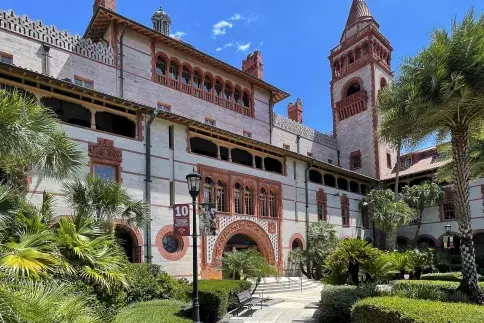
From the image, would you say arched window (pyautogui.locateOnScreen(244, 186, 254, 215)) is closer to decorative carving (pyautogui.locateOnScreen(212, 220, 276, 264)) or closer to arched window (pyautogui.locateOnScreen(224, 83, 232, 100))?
decorative carving (pyautogui.locateOnScreen(212, 220, 276, 264))

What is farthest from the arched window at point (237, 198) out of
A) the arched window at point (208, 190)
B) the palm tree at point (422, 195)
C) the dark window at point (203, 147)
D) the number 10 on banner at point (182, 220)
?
the palm tree at point (422, 195)

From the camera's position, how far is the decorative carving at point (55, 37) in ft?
59.3

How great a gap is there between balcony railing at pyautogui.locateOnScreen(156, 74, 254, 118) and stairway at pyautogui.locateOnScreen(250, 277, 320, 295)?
11.0m

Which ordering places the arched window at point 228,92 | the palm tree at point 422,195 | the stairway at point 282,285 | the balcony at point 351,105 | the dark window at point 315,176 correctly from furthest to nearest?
the balcony at point 351,105 < the palm tree at point 422,195 < the dark window at point 315,176 < the arched window at point 228,92 < the stairway at point 282,285

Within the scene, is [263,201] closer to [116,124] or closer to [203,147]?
[203,147]

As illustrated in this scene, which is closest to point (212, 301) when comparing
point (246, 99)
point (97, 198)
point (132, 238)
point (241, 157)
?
point (97, 198)

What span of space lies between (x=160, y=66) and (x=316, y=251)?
14953 millimetres

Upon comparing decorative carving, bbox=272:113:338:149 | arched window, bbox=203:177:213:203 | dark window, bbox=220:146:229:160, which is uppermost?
decorative carving, bbox=272:113:338:149

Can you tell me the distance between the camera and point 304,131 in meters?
33.7

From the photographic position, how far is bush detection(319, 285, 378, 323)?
11.1 meters

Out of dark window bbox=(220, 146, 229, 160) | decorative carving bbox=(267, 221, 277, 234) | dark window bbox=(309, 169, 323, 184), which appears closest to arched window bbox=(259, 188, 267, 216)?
decorative carving bbox=(267, 221, 277, 234)

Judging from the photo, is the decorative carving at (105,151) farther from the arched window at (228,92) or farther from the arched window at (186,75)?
the arched window at (228,92)

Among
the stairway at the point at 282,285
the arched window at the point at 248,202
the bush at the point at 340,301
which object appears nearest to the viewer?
the bush at the point at 340,301

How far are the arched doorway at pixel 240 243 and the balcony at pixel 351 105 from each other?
1695 cm
